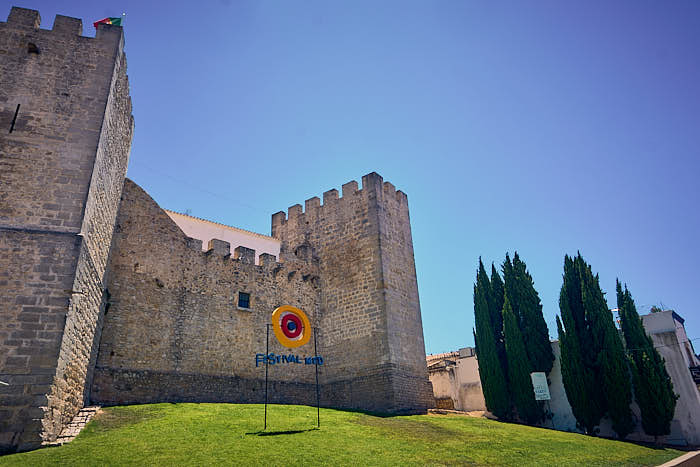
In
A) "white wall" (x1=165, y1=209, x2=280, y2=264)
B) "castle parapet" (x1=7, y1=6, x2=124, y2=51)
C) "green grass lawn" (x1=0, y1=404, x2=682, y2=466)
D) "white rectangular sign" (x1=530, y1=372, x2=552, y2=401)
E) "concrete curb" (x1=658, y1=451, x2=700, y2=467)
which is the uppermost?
"castle parapet" (x1=7, y1=6, x2=124, y2=51)

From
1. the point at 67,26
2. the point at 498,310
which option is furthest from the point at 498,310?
the point at 67,26

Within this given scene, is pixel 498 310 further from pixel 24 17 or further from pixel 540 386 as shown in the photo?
pixel 24 17

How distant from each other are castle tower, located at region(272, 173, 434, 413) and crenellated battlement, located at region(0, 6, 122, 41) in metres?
9.54

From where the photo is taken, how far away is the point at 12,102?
39.5 feet

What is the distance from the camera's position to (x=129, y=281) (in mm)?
14977

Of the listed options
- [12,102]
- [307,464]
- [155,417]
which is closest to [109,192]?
[12,102]

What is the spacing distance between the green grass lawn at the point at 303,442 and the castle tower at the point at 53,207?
1.21 m

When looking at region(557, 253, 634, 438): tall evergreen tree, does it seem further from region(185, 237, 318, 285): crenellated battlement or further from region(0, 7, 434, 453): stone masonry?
region(185, 237, 318, 285): crenellated battlement

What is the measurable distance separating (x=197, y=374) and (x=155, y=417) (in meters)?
3.68

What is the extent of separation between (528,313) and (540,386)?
9.46ft

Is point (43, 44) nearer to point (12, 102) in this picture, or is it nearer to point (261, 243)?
point (12, 102)

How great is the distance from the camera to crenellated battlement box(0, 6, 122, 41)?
42.3 ft

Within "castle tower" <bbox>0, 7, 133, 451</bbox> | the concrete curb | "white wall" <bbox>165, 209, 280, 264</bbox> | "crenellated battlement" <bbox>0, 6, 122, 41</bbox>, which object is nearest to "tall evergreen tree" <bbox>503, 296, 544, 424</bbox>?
the concrete curb

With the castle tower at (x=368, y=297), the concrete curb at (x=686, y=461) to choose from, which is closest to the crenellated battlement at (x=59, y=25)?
the castle tower at (x=368, y=297)
